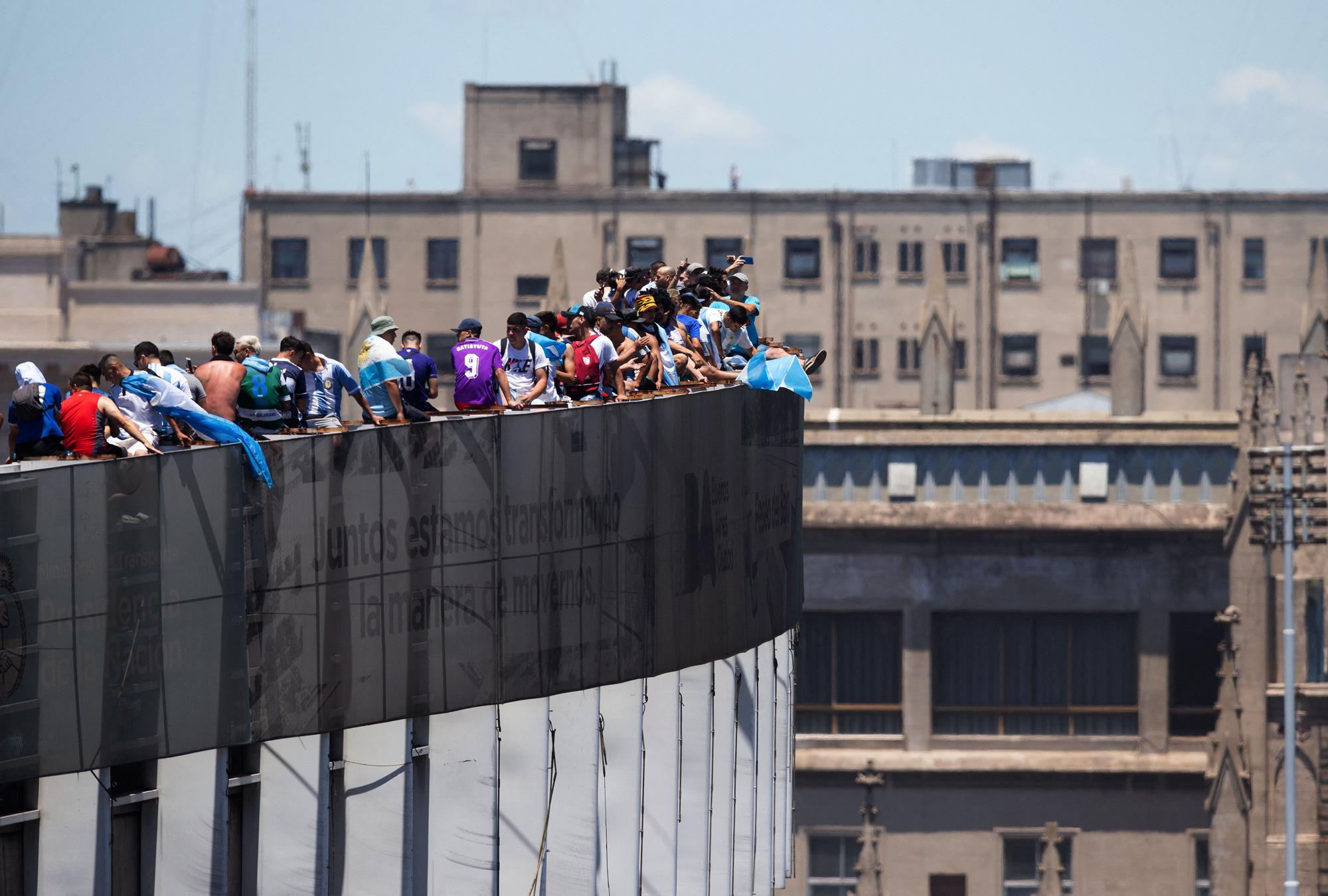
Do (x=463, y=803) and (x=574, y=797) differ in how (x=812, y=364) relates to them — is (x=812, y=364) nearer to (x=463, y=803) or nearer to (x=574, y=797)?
(x=574, y=797)

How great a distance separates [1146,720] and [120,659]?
42.1 meters

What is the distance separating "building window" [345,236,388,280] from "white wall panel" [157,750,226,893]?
72.8m

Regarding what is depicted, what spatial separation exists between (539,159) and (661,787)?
223 ft

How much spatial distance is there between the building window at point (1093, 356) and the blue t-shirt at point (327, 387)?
72.7 metres

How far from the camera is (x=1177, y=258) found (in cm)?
8825

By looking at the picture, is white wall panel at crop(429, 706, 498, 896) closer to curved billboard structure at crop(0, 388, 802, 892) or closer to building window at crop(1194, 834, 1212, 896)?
curved billboard structure at crop(0, 388, 802, 892)

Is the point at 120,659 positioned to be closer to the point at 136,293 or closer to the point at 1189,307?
the point at 136,293

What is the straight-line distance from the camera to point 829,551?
181 ft

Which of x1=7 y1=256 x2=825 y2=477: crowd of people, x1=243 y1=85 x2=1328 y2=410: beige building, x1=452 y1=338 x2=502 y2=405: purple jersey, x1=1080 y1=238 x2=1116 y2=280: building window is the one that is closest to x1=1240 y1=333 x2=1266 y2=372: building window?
x1=243 y1=85 x2=1328 y2=410: beige building

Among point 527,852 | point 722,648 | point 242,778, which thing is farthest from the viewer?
point 722,648

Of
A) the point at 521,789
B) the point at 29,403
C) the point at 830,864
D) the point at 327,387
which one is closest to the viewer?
the point at 29,403

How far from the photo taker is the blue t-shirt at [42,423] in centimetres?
1688

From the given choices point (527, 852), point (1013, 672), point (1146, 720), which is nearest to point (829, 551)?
point (1013, 672)

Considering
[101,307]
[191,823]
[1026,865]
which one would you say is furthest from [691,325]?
[101,307]
